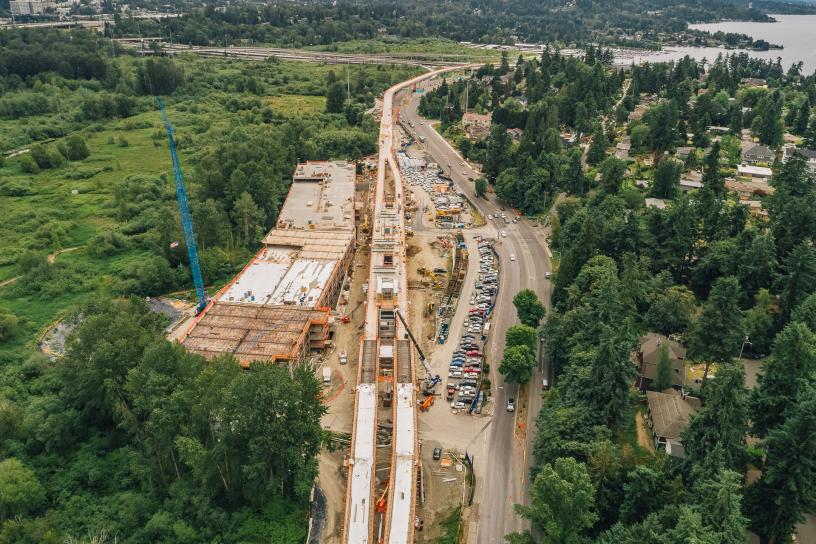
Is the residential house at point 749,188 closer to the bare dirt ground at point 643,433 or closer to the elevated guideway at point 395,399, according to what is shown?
the elevated guideway at point 395,399

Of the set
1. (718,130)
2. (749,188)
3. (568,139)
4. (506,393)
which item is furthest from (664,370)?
(718,130)

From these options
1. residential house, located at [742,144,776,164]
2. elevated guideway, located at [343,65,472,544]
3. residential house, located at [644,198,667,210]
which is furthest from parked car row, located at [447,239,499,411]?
residential house, located at [742,144,776,164]

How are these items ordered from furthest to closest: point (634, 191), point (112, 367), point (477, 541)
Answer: point (634, 191)
point (112, 367)
point (477, 541)

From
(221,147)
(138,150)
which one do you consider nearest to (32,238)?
(221,147)

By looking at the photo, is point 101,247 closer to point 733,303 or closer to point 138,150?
point 138,150

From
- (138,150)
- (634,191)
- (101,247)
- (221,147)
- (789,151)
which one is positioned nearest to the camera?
(101,247)

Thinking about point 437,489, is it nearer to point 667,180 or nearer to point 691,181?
point 667,180
